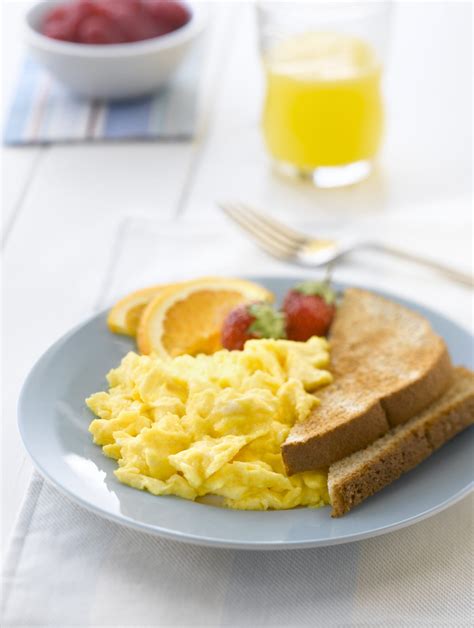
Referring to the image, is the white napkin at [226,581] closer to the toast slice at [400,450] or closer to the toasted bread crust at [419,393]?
the toast slice at [400,450]

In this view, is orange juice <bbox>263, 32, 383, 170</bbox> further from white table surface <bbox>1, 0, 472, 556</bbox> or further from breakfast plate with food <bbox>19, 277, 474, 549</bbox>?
breakfast plate with food <bbox>19, 277, 474, 549</bbox>

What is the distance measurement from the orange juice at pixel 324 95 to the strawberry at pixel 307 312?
905mm

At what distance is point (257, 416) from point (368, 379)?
34cm

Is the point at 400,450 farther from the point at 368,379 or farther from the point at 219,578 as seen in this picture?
the point at 219,578

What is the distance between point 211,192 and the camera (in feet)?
10.5

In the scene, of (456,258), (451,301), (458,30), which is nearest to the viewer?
(451,301)

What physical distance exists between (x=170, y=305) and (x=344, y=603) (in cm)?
88

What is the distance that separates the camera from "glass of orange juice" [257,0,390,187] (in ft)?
9.75

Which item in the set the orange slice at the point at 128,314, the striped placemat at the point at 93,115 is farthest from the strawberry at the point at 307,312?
the striped placemat at the point at 93,115

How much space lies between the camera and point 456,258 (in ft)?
9.16

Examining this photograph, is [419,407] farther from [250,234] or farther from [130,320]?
[250,234]

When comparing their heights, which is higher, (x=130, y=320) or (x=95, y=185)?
(x=130, y=320)

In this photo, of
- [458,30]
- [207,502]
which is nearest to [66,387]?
[207,502]

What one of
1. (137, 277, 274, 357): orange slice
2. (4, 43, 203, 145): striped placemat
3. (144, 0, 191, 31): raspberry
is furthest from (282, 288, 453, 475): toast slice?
(144, 0, 191, 31): raspberry
